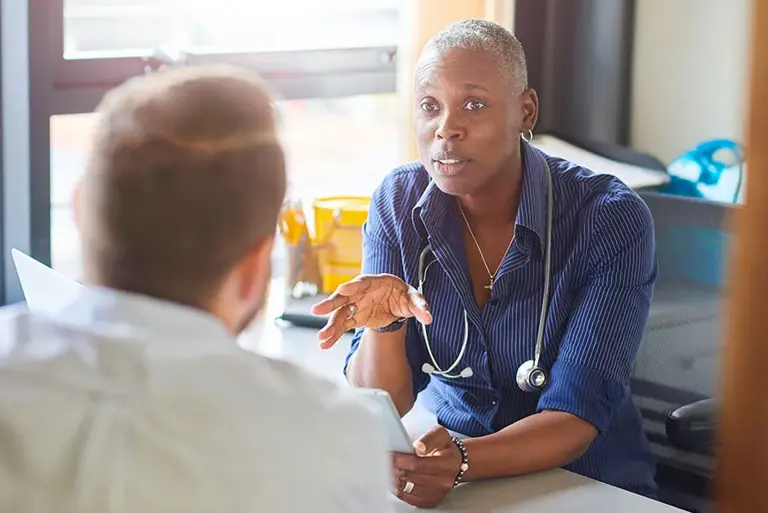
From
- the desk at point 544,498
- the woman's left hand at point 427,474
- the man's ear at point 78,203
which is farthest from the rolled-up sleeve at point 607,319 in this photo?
the man's ear at point 78,203

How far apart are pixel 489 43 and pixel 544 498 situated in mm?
731

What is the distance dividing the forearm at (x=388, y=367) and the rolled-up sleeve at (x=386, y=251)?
21 millimetres

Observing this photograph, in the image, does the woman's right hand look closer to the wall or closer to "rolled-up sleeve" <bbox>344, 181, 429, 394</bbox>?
"rolled-up sleeve" <bbox>344, 181, 429, 394</bbox>

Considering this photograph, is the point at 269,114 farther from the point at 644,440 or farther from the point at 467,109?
the point at 644,440

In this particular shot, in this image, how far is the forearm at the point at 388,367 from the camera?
1729 mm

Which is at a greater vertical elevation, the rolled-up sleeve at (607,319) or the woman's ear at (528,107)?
the woman's ear at (528,107)

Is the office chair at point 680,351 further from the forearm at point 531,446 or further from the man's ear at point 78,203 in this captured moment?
the man's ear at point 78,203

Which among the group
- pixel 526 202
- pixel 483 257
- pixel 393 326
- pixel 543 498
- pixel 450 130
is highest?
pixel 450 130

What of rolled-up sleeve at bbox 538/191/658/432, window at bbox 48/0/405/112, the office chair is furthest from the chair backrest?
window at bbox 48/0/405/112

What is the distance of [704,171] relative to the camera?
277cm

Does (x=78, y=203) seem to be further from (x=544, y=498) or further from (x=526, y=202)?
(x=526, y=202)

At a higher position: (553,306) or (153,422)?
(153,422)

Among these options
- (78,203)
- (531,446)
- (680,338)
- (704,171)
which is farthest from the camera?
(704,171)

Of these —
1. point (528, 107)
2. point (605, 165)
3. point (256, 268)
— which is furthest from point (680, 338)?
point (256, 268)
